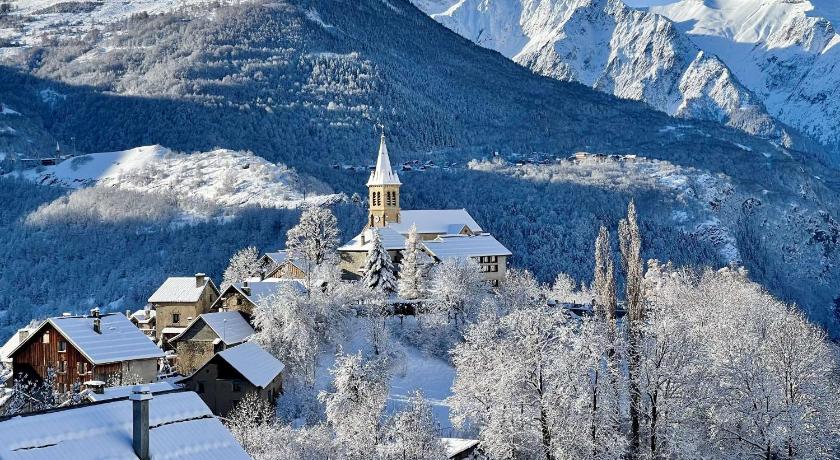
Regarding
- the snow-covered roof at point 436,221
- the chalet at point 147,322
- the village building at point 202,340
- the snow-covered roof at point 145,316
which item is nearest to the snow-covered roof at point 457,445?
the village building at point 202,340

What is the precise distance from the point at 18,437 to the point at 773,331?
186 ft

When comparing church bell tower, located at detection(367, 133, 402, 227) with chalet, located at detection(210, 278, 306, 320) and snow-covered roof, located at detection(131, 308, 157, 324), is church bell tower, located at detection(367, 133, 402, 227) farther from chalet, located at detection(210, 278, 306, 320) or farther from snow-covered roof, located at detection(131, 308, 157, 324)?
chalet, located at detection(210, 278, 306, 320)

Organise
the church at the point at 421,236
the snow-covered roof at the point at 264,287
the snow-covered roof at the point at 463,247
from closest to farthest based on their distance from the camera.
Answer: the snow-covered roof at the point at 264,287
the snow-covered roof at the point at 463,247
the church at the point at 421,236

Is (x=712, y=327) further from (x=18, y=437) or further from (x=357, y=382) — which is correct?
(x=18, y=437)

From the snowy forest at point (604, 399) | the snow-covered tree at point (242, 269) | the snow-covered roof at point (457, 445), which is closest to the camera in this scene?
the snowy forest at point (604, 399)

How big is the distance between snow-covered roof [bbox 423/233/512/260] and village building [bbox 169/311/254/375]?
1110 inches

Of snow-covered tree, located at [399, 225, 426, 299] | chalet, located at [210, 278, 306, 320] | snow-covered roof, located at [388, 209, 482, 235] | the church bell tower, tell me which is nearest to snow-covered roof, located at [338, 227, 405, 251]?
snow-covered roof, located at [388, 209, 482, 235]

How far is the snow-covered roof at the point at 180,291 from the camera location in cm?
10481

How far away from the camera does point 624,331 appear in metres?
70.0

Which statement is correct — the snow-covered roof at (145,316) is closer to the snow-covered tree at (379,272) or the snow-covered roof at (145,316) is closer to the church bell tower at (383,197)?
the snow-covered tree at (379,272)

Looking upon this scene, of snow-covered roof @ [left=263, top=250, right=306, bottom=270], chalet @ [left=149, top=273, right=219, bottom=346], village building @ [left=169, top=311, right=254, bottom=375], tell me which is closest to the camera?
village building @ [left=169, top=311, right=254, bottom=375]

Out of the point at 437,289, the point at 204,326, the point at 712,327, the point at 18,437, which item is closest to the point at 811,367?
the point at 712,327

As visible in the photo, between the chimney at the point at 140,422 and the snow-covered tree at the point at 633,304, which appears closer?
the chimney at the point at 140,422

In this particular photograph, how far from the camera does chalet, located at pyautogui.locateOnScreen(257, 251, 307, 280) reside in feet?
371
